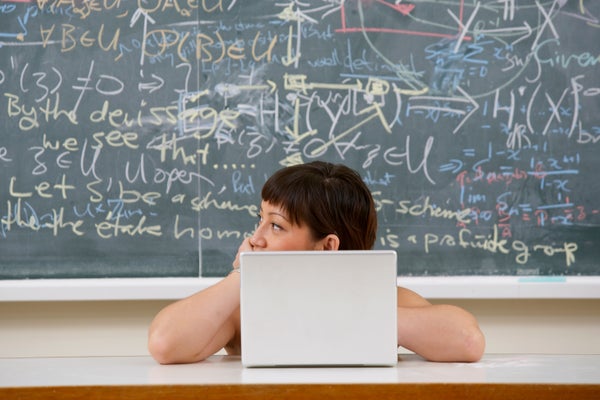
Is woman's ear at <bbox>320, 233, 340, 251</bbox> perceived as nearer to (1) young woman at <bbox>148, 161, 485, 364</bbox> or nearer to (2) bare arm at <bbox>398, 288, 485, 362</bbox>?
(1) young woman at <bbox>148, 161, 485, 364</bbox>

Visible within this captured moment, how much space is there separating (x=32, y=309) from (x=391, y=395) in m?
2.14

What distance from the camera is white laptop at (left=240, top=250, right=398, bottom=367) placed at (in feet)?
4.96

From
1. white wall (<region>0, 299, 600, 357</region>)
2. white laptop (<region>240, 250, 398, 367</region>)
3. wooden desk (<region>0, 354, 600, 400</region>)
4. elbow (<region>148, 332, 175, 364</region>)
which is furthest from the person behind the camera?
white wall (<region>0, 299, 600, 357</region>)

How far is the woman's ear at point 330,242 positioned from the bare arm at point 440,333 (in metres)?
0.22

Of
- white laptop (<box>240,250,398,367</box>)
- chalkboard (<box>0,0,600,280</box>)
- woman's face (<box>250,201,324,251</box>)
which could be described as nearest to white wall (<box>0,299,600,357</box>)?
chalkboard (<box>0,0,600,280</box>)

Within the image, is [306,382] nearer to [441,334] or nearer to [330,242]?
[441,334]

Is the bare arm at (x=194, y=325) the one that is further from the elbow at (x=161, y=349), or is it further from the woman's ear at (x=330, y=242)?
the woman's ear at (x=330, y=242)

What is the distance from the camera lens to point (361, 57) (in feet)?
10.4

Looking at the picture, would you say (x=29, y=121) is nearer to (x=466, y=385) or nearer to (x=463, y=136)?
(x=463, y=136)

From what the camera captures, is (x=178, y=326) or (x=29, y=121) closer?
(x=178, y=326)

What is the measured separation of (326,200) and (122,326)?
1.44 m

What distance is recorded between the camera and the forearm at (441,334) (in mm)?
1733

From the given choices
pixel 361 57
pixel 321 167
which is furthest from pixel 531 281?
pixel 321 167

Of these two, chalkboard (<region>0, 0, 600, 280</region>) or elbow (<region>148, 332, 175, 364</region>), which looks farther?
chalkboard (<region>0, 0, 600, 280</region>)
